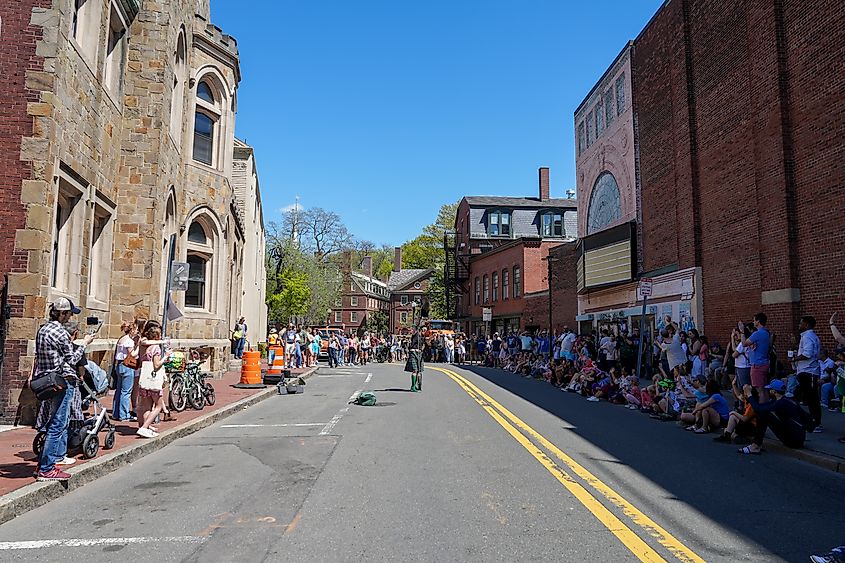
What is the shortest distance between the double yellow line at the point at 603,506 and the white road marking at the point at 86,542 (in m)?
3.36

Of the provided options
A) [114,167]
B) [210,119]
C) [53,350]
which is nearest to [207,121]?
[210,119]

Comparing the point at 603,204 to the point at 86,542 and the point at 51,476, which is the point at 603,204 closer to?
the point at 51,476

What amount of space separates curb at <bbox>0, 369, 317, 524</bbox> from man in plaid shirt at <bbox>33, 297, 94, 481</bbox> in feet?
0.56

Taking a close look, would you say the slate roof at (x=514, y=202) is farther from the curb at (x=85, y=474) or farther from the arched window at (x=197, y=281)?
the curb at (x=85, y=474)

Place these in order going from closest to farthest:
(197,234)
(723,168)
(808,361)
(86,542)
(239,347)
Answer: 1. (86,542)
2. (808,361)
3. (723,168)
4. (197,234)
5. (239,347)

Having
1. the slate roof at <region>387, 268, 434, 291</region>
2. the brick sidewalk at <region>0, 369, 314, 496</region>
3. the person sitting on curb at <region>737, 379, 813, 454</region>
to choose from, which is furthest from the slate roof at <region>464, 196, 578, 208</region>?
the person sitting on curb at <region>737, 379, 813, 454</region>

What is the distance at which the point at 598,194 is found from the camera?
28953mm

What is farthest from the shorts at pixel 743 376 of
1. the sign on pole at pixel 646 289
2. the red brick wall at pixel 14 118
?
the red brick wall at pixel 14 118

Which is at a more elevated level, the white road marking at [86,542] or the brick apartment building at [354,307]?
the brick apartment building at [354,307]

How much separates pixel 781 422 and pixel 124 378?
10.2 m

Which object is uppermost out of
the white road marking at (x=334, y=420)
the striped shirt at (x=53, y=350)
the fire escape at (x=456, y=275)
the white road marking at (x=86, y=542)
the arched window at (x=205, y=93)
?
the arched window at (x=205, y=93)

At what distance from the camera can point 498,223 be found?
56.2 m

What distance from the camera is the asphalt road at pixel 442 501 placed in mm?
4836

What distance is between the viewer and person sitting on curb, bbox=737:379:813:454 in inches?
350
